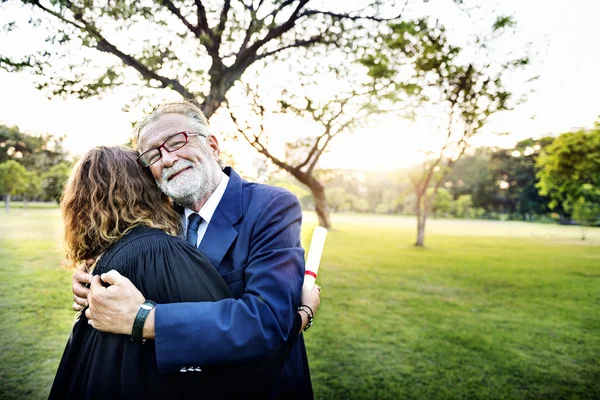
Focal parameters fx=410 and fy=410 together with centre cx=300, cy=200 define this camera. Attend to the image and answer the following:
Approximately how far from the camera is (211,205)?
1.76 m

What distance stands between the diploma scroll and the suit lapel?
13.3 inches

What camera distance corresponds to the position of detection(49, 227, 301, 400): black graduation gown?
1.34 meters

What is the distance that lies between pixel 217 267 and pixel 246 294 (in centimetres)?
23

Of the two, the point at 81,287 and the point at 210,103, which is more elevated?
the point at 210,103

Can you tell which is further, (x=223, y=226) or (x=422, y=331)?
(x=422, y=331)

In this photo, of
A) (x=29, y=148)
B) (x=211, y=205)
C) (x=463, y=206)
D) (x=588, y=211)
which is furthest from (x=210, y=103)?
(x=463, y=206)

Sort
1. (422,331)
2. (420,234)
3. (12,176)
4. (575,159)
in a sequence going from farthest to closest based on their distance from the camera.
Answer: (420,234), (12,176), (575,159), (422,331)

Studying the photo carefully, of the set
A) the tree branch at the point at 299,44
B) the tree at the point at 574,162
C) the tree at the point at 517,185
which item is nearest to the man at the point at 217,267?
the tree branch at the point at 299,44

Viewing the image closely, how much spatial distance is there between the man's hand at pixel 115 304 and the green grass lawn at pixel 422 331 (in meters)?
0.79

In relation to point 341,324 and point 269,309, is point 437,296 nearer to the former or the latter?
point 341,324

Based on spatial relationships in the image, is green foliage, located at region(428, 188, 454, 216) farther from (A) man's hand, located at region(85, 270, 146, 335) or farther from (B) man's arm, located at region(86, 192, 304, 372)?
(A) man's hand, located at region(85, 270, 146, 335)

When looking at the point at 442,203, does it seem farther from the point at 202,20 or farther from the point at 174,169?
the point at 174,169

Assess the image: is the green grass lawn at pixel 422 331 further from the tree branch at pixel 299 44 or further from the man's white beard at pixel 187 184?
the tree branch at pixel 299 44

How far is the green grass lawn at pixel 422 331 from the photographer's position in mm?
4465
